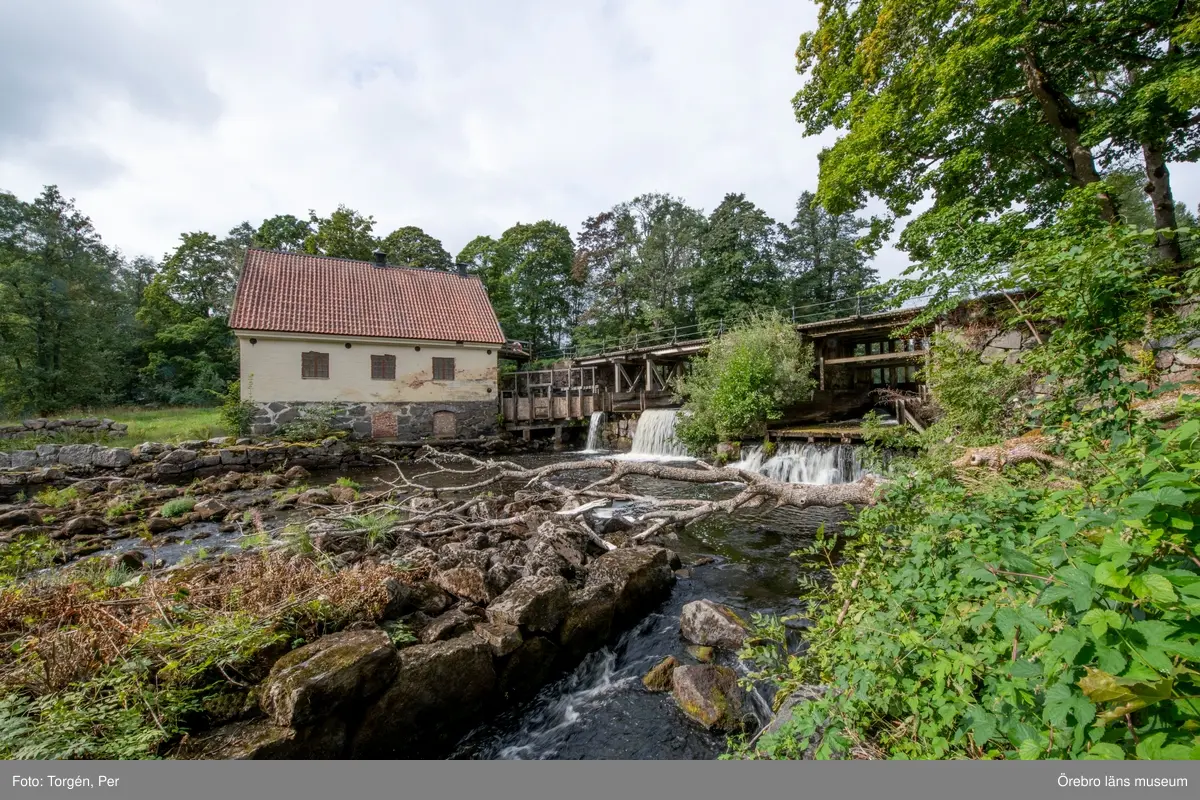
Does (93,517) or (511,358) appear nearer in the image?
(93,517)

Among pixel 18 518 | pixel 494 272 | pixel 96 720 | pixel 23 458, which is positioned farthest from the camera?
pixel 494 272

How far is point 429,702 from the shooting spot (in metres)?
3.47

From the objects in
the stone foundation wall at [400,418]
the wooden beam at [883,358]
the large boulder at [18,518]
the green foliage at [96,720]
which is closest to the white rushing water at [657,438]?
the wooden beam at [883,358]

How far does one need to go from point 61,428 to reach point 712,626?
2382cm

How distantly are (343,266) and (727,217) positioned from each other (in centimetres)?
2259

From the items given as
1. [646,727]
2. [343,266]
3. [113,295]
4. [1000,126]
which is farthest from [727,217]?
[113,295]

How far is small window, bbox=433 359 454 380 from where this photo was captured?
19.8 m

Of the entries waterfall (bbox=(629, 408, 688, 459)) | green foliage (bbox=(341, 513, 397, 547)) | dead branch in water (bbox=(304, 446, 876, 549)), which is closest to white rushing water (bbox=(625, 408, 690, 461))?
waterfall (bbox=(629, 408, 688, 459))

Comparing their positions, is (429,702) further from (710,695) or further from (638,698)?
(710,695)

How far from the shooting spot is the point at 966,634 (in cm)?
223

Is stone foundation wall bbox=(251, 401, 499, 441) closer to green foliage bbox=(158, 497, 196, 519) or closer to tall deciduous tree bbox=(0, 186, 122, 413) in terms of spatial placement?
green foliage bbox=(158, 497, 196, 519)

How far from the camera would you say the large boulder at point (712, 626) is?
457 cm

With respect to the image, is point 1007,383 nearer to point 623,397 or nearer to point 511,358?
point 623,397

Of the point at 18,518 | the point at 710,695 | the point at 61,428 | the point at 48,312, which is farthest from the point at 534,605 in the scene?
the point at 48,312
